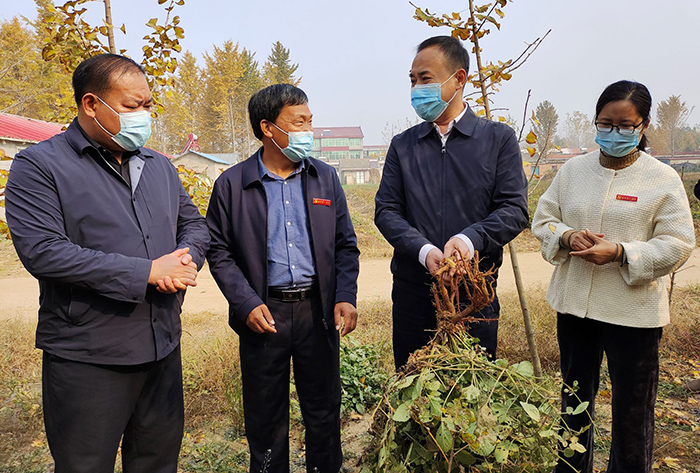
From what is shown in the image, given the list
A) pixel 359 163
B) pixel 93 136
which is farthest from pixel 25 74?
pixel 359 163

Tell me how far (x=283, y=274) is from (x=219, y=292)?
6.40 metres

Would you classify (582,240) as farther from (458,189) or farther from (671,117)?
(671,117)

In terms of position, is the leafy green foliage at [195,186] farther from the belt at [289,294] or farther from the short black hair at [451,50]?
the short black hair at [451,50]

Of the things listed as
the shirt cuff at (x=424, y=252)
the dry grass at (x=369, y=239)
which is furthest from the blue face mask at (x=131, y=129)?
the dry grass at (x=369, y=239)

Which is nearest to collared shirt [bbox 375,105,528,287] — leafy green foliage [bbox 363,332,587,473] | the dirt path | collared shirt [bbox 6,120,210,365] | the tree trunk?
leafy green foliage [bbox 363,332,587,473]

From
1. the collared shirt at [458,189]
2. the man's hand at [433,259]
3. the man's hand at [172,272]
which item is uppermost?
the collared shirt at [458,189]

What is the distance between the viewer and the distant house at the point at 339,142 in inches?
2955

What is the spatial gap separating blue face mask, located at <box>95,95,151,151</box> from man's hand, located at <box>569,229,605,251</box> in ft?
6.78

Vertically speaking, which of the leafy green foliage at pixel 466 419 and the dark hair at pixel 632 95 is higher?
the dark hair at pixel 632 95

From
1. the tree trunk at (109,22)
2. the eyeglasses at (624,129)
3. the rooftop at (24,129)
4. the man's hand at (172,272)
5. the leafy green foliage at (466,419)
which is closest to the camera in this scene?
the leafy green foliage at (466,419)


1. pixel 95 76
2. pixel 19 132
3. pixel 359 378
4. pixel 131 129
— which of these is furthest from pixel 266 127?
pixel 19 132

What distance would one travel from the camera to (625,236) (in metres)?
2.34

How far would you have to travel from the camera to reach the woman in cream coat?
225 cm

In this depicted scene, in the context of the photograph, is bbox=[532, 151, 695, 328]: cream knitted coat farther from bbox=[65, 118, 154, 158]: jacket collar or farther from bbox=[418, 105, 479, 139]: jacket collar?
bbox=[65, 118, 154, 158]: jacket collar
